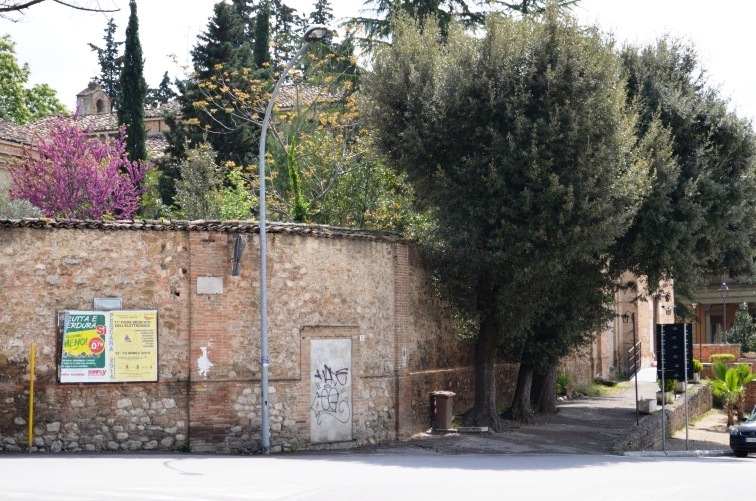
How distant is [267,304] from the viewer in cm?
2020

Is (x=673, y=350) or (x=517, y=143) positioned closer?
(x=517, y=143)

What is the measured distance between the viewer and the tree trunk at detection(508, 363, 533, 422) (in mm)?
27688

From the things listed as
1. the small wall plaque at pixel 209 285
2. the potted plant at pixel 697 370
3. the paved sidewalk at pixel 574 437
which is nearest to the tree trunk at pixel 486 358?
the paved sidewalk at pixel 574 437

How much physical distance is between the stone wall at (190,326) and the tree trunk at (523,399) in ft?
21.5

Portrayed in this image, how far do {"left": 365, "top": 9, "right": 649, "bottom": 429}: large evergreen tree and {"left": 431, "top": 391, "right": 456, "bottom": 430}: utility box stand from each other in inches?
101

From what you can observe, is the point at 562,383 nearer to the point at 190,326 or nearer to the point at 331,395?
the point at 331,395

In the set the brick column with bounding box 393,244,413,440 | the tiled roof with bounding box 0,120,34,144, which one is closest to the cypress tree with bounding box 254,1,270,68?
the tiled roof with bounding box 0,120,34,144

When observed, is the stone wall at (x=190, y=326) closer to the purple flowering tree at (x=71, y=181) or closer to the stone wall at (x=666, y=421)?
the stone wall at (x=666, y=421)

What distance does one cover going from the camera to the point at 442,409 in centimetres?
2400

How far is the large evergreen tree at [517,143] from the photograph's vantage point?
21922 mm

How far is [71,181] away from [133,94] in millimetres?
10763

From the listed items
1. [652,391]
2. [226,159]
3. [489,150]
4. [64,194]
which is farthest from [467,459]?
[226,159]

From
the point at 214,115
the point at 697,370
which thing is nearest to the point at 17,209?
the point at 214,115

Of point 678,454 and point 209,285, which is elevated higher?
point 209,285
